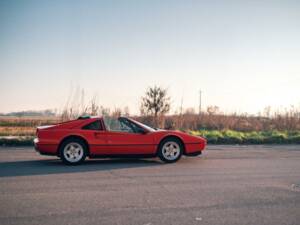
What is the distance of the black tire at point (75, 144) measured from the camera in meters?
9.86


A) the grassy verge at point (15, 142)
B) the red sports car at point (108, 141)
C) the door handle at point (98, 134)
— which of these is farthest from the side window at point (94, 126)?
the grassy verge at point (15, 142)

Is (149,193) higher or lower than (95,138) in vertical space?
lower

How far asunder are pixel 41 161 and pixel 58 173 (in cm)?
235

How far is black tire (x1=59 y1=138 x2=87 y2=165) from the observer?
32.3ft

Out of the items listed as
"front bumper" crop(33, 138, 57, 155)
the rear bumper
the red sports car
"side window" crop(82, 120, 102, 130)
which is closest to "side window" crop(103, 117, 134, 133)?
the red sports car

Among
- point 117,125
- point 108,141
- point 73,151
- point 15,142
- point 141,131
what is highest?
point 117,125

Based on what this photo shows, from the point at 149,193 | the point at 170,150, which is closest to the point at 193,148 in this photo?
the point at 170,150

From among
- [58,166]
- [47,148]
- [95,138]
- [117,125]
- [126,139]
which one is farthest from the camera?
[117,125]

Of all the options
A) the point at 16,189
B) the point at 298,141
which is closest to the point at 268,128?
the point at 298,141

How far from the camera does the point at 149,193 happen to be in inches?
251

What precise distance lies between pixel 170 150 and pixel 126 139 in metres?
1.28

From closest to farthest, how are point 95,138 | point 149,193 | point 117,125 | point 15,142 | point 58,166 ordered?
point 149,193 → point 58,166 → point 95,138 → point 117,125 → point 15,142

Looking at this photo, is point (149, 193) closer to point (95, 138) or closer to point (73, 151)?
point (95, 138)

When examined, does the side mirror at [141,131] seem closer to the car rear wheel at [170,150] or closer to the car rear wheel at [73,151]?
the car rear wheel at [170,150]
